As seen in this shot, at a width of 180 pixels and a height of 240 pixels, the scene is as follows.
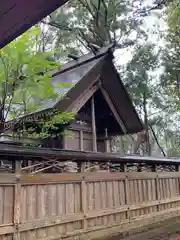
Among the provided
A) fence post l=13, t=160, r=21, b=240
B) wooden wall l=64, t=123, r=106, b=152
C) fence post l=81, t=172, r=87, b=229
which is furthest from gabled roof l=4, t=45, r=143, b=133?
fence post l=81, t=172, r=87, b=229

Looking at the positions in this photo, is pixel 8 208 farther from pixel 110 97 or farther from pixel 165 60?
pixel 165 60

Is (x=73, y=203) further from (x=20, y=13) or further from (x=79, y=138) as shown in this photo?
(x=20, y=13)

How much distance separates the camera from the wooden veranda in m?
4.84

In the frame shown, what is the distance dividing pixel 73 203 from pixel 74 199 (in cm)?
9

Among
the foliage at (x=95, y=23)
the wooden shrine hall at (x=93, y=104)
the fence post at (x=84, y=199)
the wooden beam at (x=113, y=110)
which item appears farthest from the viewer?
the foliage at (x=95, y=23)

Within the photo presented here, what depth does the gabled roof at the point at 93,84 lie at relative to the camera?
7.21 metres

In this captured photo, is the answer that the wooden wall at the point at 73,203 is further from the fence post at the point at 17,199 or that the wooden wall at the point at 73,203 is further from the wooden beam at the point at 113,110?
the wooden beam at the point at 113,110

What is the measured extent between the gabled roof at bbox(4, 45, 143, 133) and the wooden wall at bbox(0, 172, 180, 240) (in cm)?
196

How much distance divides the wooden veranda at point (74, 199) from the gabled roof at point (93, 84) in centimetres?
176

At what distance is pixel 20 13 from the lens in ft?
4.23

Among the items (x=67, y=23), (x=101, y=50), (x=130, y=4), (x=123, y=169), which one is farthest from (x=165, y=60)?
(x=123, y=169)

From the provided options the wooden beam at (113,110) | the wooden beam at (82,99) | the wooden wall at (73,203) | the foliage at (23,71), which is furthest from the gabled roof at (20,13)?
the wooden beam at (113,110)

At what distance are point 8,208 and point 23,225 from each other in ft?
1.47

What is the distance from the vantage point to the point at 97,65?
8.44m
